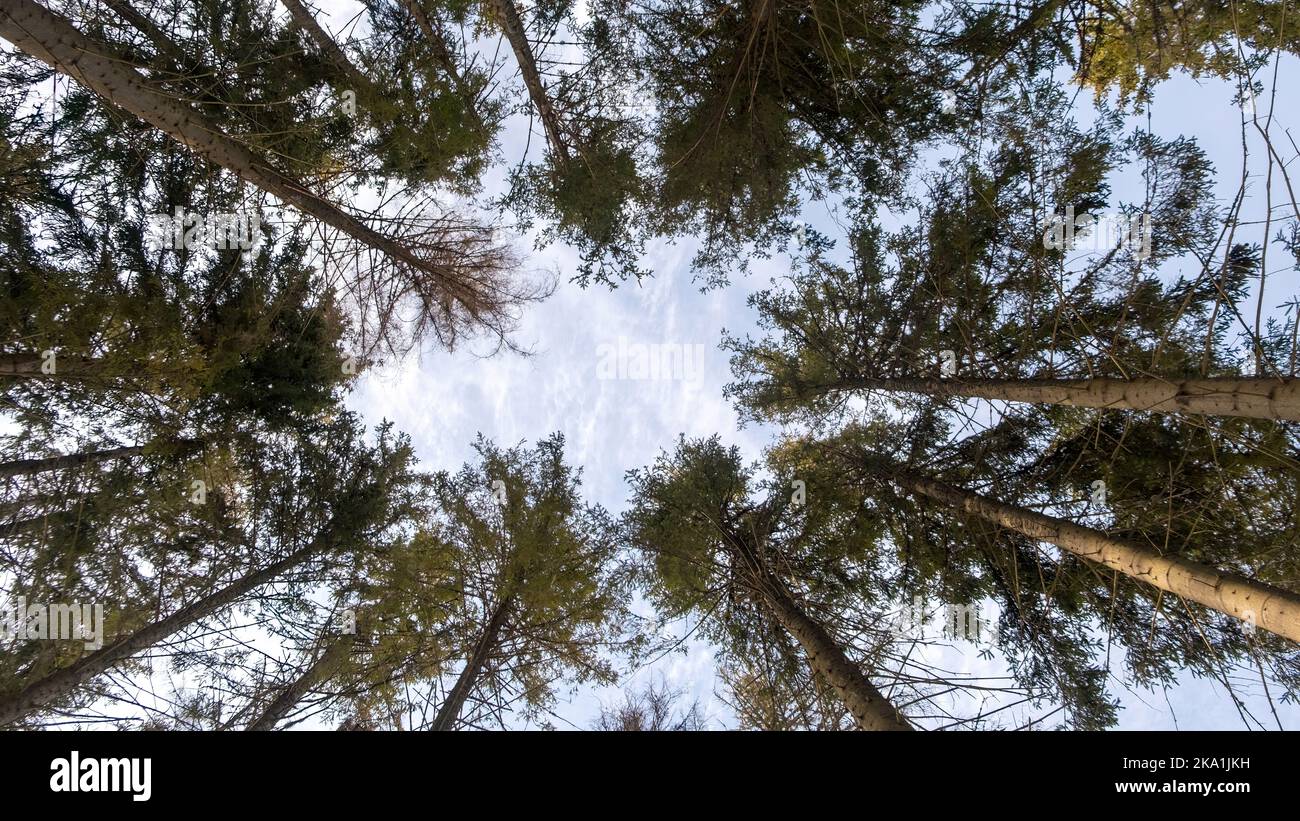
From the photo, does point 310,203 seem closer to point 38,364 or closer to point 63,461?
point 38,364

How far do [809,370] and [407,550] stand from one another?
6.51m

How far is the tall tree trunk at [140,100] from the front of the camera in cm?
347

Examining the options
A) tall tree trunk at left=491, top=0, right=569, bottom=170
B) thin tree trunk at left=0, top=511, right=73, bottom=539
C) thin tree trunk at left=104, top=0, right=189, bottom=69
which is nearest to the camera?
thin tree trunk at left=104, top=0, right=189, bottom=69

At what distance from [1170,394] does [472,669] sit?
708 cm

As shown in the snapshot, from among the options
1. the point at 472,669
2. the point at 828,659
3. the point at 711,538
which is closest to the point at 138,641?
the point at 472,669

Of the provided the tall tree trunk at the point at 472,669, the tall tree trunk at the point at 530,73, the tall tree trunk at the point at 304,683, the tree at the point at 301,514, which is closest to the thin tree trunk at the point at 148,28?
the tall tree trunk at the point at 530,73

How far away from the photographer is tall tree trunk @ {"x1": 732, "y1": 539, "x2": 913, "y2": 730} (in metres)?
3.73

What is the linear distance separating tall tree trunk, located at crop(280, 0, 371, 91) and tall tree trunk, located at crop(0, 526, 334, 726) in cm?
607

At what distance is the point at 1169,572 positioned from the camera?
11.0ft

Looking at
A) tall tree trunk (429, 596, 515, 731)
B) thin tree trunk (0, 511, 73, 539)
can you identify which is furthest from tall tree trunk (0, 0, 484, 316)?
tall tree trunk (429, 596, 515, 731)

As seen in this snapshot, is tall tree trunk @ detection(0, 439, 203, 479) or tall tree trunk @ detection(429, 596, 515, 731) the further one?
tall tree trunk @ detection(0, 439, 203, 479)

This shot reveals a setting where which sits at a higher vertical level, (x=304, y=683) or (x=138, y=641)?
(x=138, y=641)

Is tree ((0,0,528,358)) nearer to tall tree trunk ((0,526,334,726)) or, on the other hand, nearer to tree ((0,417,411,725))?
tree ((0,417,411,725))
